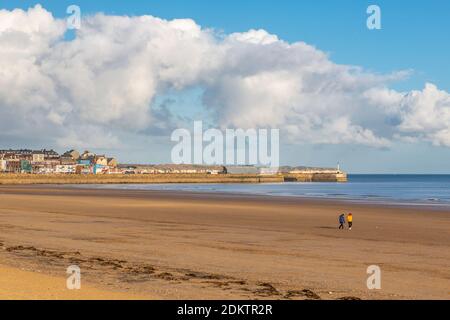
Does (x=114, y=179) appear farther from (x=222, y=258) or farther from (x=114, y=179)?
(x=222, y=258)

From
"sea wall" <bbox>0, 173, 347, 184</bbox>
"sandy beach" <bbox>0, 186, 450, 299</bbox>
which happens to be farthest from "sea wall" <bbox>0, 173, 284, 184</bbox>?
"sandy beach" <bbox>0, 186, 450, 299</bbox>

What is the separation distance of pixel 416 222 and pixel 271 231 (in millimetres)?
11082

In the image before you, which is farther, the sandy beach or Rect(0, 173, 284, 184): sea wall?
Rect(0, 173, 284, 184): sea wall

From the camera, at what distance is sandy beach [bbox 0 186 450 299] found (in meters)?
13.8

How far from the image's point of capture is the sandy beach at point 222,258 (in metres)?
13.8

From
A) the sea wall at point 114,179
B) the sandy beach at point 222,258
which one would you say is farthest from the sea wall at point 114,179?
the sandy beach at point 222,258

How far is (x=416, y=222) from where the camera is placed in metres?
35.9

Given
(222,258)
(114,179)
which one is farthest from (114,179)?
(222,258)

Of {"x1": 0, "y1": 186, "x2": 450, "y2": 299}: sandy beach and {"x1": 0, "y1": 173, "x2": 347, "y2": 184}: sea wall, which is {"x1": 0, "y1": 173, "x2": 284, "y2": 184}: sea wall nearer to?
{"x1": 0, "y1": 173, "x2": 347, "y2": 184}: sea wall

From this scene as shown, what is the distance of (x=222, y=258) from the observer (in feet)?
64.3

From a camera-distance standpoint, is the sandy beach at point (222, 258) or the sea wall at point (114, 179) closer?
the sandy beach at point (222, 258)

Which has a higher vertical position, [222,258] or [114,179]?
[222,258]

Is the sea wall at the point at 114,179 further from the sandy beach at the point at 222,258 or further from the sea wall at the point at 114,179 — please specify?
the sandy beach at the point at 222,258
